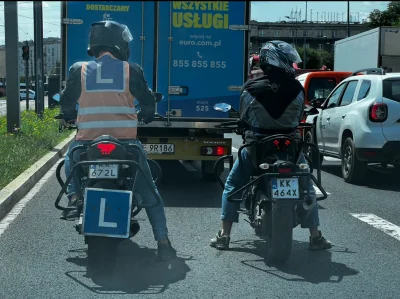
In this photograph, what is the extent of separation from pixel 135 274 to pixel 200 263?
615 millimetres

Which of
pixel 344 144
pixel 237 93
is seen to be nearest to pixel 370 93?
pixel 344 144

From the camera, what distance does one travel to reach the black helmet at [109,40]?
5722 millimetres

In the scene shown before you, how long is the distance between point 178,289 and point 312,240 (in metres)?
1.74

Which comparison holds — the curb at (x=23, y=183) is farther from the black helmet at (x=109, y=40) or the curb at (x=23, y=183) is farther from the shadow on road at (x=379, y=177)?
the shadow on road at (x=379, y=177)

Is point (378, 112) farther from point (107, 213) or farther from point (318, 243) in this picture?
point (107, 213)

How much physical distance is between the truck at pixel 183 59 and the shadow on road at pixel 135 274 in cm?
390

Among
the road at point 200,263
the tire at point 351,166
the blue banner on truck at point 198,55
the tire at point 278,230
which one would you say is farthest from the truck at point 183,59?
the tire at point 278,230

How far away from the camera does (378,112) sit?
10.7 m

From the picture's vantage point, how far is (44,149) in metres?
14.8

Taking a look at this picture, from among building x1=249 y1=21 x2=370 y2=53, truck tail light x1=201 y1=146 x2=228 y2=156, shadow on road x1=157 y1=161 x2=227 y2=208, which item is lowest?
shadow on road x1=157 y1=161 x2=227 y2=208

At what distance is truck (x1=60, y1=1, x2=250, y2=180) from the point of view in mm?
10070

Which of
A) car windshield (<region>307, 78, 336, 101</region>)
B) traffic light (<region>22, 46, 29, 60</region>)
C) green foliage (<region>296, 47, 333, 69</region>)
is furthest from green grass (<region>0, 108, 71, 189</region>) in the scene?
green foliage (<region>296, 47, 333, 69</region>)

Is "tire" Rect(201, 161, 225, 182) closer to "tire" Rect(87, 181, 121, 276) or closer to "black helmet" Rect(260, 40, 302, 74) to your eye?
"black helmet" Rect(260, 40, 302, 74)

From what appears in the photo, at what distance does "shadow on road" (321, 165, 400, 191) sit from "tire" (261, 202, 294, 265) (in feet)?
18.0
